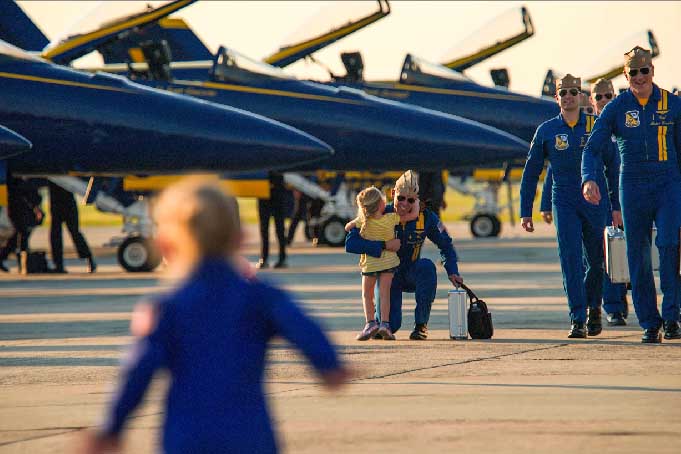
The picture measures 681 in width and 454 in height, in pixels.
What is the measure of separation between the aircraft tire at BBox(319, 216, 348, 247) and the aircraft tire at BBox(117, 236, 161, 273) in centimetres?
730

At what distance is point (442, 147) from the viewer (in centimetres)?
2012

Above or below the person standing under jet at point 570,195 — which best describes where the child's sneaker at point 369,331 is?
below

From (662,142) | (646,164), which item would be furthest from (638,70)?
(646,164)

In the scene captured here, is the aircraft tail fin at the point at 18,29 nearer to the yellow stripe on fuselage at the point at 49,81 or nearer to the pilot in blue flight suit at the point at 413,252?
the yellow stripe on fuselage at the point at 49,81

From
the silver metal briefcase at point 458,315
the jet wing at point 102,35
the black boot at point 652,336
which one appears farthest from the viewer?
the jet wing at point 102,35

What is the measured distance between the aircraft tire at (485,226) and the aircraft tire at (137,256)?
1286cm

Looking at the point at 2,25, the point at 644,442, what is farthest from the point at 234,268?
the point at 2,25

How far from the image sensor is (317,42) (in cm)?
2280

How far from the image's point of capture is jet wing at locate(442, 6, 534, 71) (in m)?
26.3

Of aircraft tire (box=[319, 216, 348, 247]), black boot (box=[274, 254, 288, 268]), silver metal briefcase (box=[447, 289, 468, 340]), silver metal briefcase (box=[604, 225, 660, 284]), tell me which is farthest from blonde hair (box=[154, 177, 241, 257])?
aircraft tire (box=[319, 216, 348, 247])

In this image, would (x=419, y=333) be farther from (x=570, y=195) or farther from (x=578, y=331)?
(x=570, y=195)

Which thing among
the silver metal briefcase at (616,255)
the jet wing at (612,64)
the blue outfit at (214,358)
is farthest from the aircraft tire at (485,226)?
the blue outfit at (214,358)

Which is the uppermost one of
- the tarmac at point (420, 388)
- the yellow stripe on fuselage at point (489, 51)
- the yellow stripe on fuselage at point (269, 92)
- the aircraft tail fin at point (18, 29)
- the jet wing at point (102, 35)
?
the yellow stripe on fuselage at point (489, 51)

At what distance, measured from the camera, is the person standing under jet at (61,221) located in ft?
61.5
